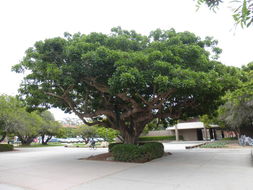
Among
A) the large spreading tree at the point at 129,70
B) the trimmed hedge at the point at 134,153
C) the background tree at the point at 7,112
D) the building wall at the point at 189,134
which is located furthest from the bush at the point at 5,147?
the building wall at the point at 189,134

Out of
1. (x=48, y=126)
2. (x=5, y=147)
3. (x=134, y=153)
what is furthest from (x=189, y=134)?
(x=134, y=153)

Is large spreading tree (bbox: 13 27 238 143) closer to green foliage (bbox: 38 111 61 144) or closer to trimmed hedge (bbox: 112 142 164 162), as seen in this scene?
trimmed hedge (bbox: 112 142 164 162)

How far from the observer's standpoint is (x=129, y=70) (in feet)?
26.0

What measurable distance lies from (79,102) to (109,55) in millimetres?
6754

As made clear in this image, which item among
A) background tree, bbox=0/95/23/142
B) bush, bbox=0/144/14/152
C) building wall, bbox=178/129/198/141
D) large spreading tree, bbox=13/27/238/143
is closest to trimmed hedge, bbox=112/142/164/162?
large spreading tree, bbox=13/27/238/143

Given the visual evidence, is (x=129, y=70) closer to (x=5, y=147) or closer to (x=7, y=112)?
(x=7, y=112)

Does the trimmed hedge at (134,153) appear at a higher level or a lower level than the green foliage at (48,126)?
lower

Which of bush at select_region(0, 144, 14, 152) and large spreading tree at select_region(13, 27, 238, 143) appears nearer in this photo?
large spreading tree at select_region(13, 27, 238, 143)

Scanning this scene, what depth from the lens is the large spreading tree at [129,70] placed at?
8180 millimetres

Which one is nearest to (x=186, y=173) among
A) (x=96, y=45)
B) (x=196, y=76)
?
(x=196, y=76)

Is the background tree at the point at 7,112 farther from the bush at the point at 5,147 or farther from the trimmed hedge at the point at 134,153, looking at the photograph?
the trimmed hedge at the point at 134,153

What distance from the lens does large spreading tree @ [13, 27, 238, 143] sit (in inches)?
322

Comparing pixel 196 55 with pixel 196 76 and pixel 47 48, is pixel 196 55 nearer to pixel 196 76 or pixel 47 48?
pixel 196 76

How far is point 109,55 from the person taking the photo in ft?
28.0
